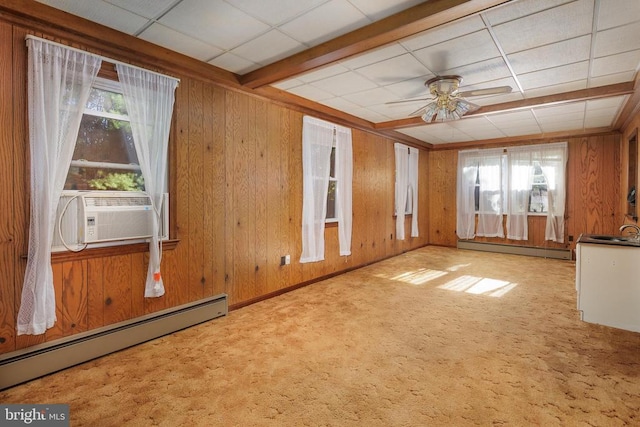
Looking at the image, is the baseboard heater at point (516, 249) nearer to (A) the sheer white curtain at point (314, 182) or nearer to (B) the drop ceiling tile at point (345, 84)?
(A) the sheer white curtain at point (314, 182)

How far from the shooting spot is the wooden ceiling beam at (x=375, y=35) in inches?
78.3

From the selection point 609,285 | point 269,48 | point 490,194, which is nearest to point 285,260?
point 269,48

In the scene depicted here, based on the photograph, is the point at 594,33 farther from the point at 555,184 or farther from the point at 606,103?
the point at 555,184

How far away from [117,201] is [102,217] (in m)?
0.17

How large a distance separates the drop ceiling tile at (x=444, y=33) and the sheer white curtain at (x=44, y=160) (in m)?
2.44

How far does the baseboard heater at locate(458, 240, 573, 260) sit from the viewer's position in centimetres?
615

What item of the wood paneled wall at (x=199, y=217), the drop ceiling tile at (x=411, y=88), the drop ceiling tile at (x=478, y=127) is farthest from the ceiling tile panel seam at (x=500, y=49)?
the wood paneled wall at (x=199, y=217)

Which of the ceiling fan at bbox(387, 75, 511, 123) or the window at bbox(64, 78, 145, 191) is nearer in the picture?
the window at bbox(64, 78, 145, 191)

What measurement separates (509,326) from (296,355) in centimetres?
205

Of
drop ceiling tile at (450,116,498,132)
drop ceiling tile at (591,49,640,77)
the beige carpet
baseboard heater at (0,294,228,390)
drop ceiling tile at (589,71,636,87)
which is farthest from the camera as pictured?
drop ceiling tile at (450,116,498,132)

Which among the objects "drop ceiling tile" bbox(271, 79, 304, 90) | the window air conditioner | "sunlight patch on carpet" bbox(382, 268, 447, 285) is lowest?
"sunlight patch on carpet" bbox(382, 268, 447, 285)

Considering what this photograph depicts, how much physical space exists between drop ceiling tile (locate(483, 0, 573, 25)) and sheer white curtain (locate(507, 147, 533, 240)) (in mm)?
4936

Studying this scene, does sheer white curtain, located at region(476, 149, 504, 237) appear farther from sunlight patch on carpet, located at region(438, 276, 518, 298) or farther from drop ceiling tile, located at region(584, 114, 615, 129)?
sunlight patch on carpet, located at region(438, 276, 518, 298)

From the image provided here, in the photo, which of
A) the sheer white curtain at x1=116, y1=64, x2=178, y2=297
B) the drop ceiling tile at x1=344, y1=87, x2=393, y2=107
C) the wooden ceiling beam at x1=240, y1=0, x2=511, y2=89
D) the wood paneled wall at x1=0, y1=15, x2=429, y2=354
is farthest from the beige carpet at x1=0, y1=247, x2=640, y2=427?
the drop ceiling tile at x1=344, y1=87, x2=393, y2=107
